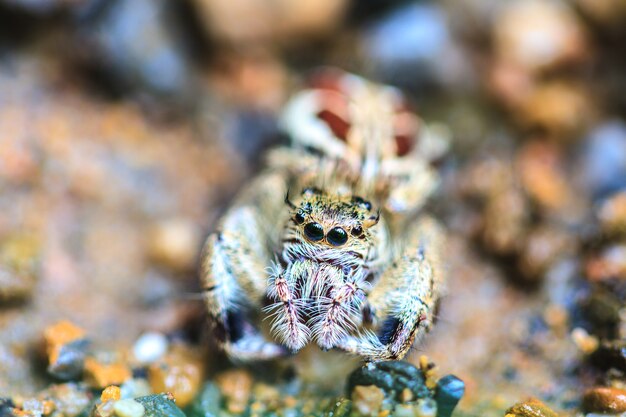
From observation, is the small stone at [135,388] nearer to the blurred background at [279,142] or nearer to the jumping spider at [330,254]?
the blurred background at [279,142]

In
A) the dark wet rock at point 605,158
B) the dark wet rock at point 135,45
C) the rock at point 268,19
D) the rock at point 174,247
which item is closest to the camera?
the rock at point 174,247

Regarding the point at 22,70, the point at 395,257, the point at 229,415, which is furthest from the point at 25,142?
the point at 395,257

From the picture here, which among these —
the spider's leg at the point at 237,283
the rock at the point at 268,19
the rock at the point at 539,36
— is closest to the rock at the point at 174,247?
the spider's leg at the point at 237,283

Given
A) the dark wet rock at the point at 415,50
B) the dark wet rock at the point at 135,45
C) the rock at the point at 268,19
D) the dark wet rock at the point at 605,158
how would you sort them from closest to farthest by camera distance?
the dark wet rock at the point at 605,158 → the dark wet rock at the point at 135,45 → the rock at the point at 268,19 → the dark wet rock at the point at 415,50

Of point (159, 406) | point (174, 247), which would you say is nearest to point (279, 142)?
point (174, 247)

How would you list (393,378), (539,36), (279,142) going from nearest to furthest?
(393,378)
(279,142)
(539,36)

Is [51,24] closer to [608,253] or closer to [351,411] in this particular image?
[351,411]

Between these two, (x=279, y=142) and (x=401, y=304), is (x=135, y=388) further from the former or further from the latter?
(x=279, y=142)
